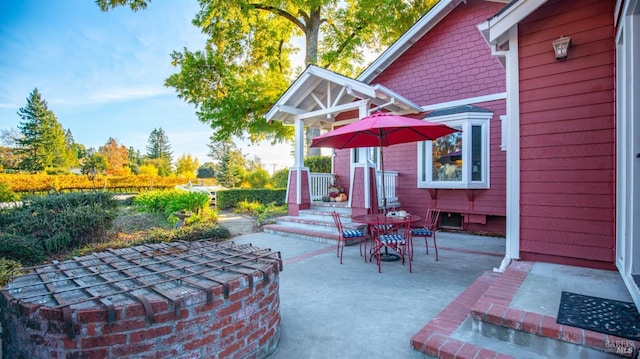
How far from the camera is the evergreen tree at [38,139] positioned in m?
32.3

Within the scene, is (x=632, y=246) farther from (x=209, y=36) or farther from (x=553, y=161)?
(x=209, y=36)

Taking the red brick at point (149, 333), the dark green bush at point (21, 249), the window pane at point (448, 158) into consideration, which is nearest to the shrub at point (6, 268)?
the dark green bush at point (21, 249)

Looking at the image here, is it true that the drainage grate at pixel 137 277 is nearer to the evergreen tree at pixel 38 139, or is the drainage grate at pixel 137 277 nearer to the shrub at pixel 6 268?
the shrub at pixel 6 268

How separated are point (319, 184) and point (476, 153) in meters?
4.12

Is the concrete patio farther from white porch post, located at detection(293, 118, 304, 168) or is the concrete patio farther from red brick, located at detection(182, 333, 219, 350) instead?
white porch post, located at detection(293, 118, 304, 168)

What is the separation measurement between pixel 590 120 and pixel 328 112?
16.8ft

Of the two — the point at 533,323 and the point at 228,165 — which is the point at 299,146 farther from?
the point at 228,165

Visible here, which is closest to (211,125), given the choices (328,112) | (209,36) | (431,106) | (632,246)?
(209,36)

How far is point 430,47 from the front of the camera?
7973 mm

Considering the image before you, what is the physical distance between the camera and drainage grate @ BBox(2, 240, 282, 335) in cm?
169

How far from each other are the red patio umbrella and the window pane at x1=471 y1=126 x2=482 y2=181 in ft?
7.99

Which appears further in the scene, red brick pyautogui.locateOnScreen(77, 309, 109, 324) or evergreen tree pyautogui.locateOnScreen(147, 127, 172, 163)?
evergreen tree pyautogui.locateOnScreen(147, 127, 172, 163)

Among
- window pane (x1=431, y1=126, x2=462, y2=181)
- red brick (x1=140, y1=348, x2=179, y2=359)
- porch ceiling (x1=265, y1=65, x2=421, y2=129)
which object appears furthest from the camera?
window pane (x1=431, y1=126, x2=462, y2=181)

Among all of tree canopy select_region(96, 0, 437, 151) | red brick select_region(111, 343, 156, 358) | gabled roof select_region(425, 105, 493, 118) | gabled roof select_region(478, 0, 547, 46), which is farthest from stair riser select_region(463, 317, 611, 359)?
tree canopy select_region(96, 0, 437, 151)
